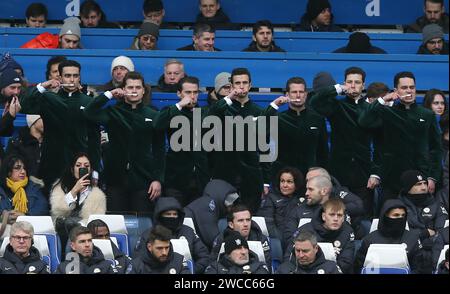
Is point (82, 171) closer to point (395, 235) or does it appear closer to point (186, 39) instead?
point (395, 235)

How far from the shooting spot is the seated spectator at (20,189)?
13703mm

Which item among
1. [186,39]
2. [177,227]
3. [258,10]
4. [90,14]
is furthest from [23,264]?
[258,10]

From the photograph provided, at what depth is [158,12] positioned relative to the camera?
654 inches

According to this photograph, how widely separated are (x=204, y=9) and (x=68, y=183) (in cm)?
381

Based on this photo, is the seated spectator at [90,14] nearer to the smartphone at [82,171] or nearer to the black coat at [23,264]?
the smartphone at [82,171]

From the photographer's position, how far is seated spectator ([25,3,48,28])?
665 inches

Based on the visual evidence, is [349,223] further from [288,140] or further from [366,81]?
[366,81]

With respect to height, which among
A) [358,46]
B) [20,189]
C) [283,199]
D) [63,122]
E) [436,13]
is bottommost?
[283,199]

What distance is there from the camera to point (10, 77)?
14.5 metres

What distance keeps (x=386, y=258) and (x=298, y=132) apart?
1807mm

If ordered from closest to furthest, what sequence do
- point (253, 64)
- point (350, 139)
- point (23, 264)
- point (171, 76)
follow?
point (23, 264) → point (350, 139) → point (171, 76) → point (253, 64)

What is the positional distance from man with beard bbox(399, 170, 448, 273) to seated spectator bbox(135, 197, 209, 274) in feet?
6.09
